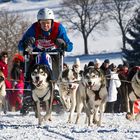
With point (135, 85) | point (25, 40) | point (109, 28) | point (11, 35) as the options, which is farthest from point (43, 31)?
point (109, 28)

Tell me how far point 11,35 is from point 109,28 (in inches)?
1073

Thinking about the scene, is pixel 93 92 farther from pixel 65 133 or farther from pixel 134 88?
pixel 65 133

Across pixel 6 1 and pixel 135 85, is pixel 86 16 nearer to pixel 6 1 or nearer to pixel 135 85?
pixel 6 1

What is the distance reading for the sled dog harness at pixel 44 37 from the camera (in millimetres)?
8570

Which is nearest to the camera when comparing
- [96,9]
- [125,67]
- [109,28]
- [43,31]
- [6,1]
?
[43,31]

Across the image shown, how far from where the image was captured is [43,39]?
339 inches

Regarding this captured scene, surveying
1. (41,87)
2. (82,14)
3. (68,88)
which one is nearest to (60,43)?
Result: (41,87)

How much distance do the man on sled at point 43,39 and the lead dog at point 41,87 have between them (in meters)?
0.34

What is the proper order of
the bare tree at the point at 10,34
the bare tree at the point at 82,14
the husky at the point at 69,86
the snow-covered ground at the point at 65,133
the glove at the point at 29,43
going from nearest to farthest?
the snow-covered ground at the point at 65,133
the glove at the point at 29,43
the husky at the point at 69,86
the bare tree at the point at 10,34
the bare tree at the point at 82,14

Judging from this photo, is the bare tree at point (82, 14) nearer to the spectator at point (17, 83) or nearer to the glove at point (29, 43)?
the spectator at point (17, 83)

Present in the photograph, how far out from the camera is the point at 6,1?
75875 millimetres

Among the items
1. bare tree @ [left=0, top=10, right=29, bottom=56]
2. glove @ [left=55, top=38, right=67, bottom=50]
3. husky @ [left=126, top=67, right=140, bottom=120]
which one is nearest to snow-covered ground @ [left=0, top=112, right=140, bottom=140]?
glove @ [left=55, top=38, right=67, bottom=50]

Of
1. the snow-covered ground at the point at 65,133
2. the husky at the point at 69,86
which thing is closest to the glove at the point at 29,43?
the snow-covered ground at the point at 65,133

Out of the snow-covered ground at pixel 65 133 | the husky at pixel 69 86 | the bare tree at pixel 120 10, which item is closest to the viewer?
the snow-covered ground at pixel 65 133
